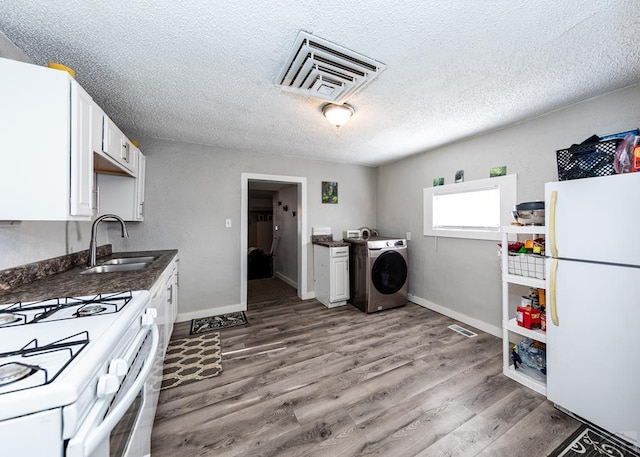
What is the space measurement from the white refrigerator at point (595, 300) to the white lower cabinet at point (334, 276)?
7.27 ft

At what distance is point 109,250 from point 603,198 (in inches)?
162

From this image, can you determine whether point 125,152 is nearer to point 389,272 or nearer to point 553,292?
point 389,272

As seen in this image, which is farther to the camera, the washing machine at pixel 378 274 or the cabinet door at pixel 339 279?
the cabinet door at pixel 339 279

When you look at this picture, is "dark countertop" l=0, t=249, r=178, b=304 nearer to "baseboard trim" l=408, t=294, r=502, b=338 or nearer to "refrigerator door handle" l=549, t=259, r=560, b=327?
"refrigerator door handle" l=549, t=259, r=560, b=327

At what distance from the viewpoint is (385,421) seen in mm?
1499

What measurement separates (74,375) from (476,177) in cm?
336

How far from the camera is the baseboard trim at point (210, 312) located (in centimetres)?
298

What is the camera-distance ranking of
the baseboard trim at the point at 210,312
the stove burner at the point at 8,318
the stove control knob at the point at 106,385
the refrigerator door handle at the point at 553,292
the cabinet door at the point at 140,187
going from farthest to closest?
the baseboard trim at the point at 210,312
the cabinet door at the point at 140,187
the refrigerator door handle at the point at 553,292
the stove burner at the point at 8,318
the stove control knob at the point at 106,385

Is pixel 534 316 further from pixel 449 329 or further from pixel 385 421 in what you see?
pixel 385 421

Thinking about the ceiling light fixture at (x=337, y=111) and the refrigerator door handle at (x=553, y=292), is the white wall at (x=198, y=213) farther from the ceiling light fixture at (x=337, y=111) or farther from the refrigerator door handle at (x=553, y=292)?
the refrigerator door handle at (x=553, y=292)

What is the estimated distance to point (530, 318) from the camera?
182cm

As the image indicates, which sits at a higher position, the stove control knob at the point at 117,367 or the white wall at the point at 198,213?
the white wall at the point at 198,213

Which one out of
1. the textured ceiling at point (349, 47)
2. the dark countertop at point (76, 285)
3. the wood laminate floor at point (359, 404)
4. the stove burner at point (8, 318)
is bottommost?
the wood laminate floor at point (359, 404)

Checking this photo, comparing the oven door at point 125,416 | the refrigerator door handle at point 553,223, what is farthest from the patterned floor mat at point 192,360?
the refrigerator door handle at point 553,223
